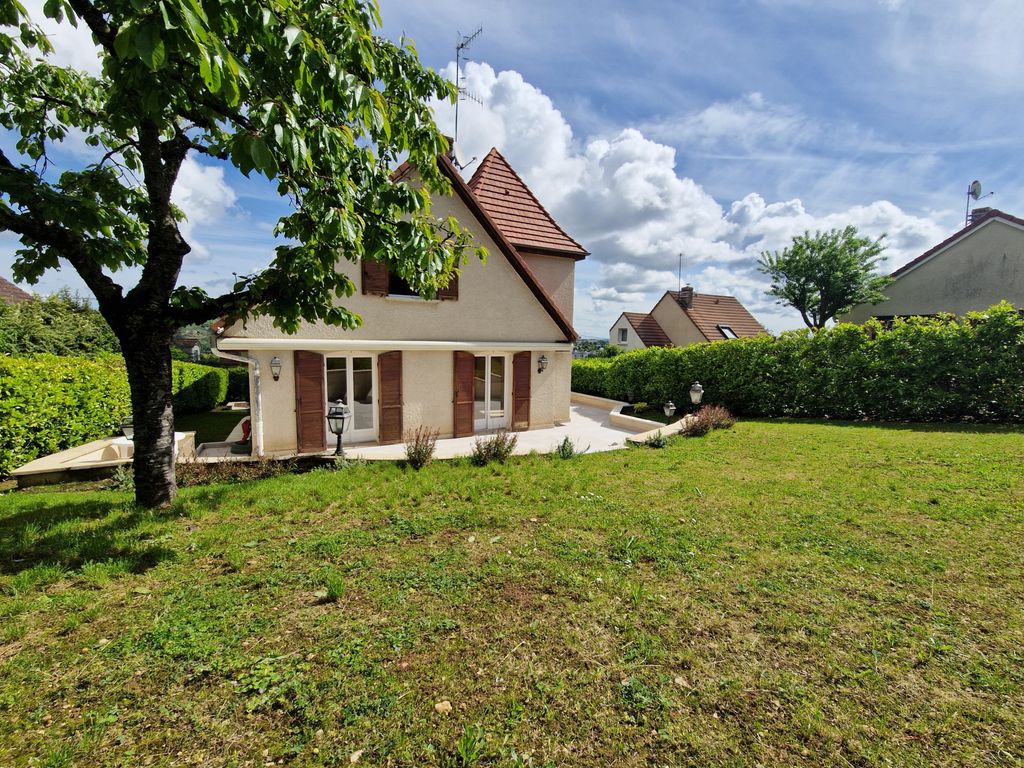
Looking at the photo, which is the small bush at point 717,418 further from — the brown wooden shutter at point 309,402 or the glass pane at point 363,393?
the brown wooden shutter at point 309,402

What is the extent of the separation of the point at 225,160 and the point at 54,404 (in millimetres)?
7211

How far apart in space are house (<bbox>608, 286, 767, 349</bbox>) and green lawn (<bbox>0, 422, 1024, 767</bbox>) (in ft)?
99.6

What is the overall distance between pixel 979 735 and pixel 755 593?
1.72 meters

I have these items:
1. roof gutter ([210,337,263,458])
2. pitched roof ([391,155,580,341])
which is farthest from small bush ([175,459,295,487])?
pitched roof ([391,155,580,341])

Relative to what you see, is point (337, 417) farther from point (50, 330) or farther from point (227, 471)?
point (50, 330)

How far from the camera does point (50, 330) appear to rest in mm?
16078

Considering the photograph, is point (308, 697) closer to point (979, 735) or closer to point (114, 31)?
Result: point (979, 735)

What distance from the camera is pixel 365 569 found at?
487cm

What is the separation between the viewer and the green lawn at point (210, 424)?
13544mm

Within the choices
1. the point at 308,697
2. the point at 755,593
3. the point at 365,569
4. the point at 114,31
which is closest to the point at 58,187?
the point at 114,31

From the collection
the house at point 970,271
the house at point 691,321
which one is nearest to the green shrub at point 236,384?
the house at point 691,321

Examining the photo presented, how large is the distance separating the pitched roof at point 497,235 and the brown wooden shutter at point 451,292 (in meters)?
1.89

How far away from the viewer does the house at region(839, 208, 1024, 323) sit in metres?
20.9

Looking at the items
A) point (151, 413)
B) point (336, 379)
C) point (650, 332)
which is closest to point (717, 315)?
point (650, 332)
